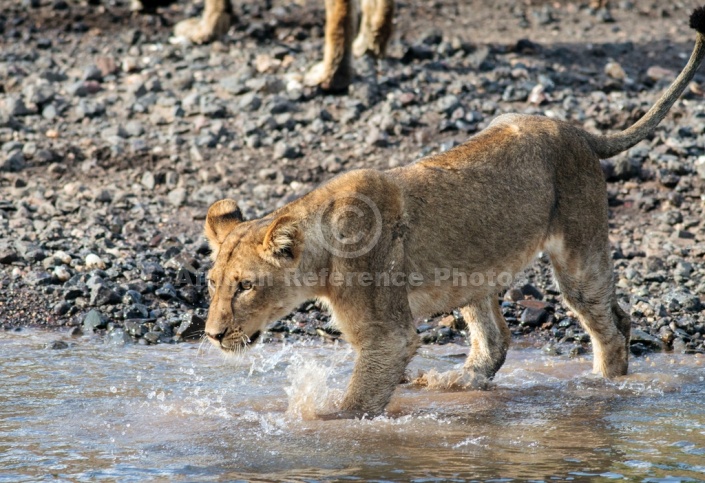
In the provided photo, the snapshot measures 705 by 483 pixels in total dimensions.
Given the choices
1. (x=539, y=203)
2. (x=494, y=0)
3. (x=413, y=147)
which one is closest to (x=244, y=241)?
(x=539, y=203)

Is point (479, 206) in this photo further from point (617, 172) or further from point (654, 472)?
point (617, 172)

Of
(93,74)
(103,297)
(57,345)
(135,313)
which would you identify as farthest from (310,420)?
(93,74)

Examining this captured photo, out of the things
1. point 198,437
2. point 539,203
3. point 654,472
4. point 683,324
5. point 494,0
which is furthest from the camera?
point 494,0

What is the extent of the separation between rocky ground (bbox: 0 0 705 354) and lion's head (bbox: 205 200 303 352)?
2240mm

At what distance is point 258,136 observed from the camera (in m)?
10.9

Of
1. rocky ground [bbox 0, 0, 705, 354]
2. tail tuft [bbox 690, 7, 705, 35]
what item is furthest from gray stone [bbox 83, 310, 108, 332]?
tail tuft [bbox 690, 7, 705, 35]

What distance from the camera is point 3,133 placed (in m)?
11.0

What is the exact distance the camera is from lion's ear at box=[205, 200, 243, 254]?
6.02 metres

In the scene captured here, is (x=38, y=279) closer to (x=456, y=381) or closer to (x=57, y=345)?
(x=57, y=345)

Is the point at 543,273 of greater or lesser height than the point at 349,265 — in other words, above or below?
below

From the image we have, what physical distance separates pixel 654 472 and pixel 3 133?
7.84 meters

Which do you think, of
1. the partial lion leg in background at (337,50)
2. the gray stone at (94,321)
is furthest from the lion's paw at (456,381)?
the partial lion leg in background at (337,50)
